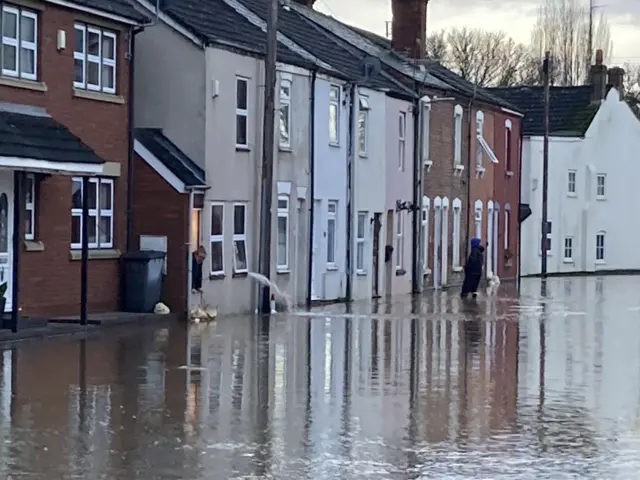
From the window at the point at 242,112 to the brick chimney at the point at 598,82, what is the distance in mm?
38424

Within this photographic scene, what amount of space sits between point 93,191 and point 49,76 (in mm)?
2811

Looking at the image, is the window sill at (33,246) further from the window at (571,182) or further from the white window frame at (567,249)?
the window at (571,182)

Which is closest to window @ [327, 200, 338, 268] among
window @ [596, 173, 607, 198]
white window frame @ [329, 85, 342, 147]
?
white window frame @ [329, 85, 342, 147]

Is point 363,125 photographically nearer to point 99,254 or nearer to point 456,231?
point 456,231

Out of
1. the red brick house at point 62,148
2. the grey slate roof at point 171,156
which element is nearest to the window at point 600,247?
the grey slate roof at point 171,156

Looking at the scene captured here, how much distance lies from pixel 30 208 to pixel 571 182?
145 ft

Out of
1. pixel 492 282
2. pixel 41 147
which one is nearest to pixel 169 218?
pixel 41 147

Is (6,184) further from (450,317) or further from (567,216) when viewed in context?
(567,216)

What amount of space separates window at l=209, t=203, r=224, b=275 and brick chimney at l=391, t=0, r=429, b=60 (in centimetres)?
2042

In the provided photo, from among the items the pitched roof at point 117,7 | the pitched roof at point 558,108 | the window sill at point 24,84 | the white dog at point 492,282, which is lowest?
the white dog at point 492,282

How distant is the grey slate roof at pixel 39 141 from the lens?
21906 mm

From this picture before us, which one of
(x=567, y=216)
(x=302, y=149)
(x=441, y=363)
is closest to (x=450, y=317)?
(x=302, y=149)

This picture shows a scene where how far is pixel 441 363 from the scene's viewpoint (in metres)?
20.6

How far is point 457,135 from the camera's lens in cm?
4725
